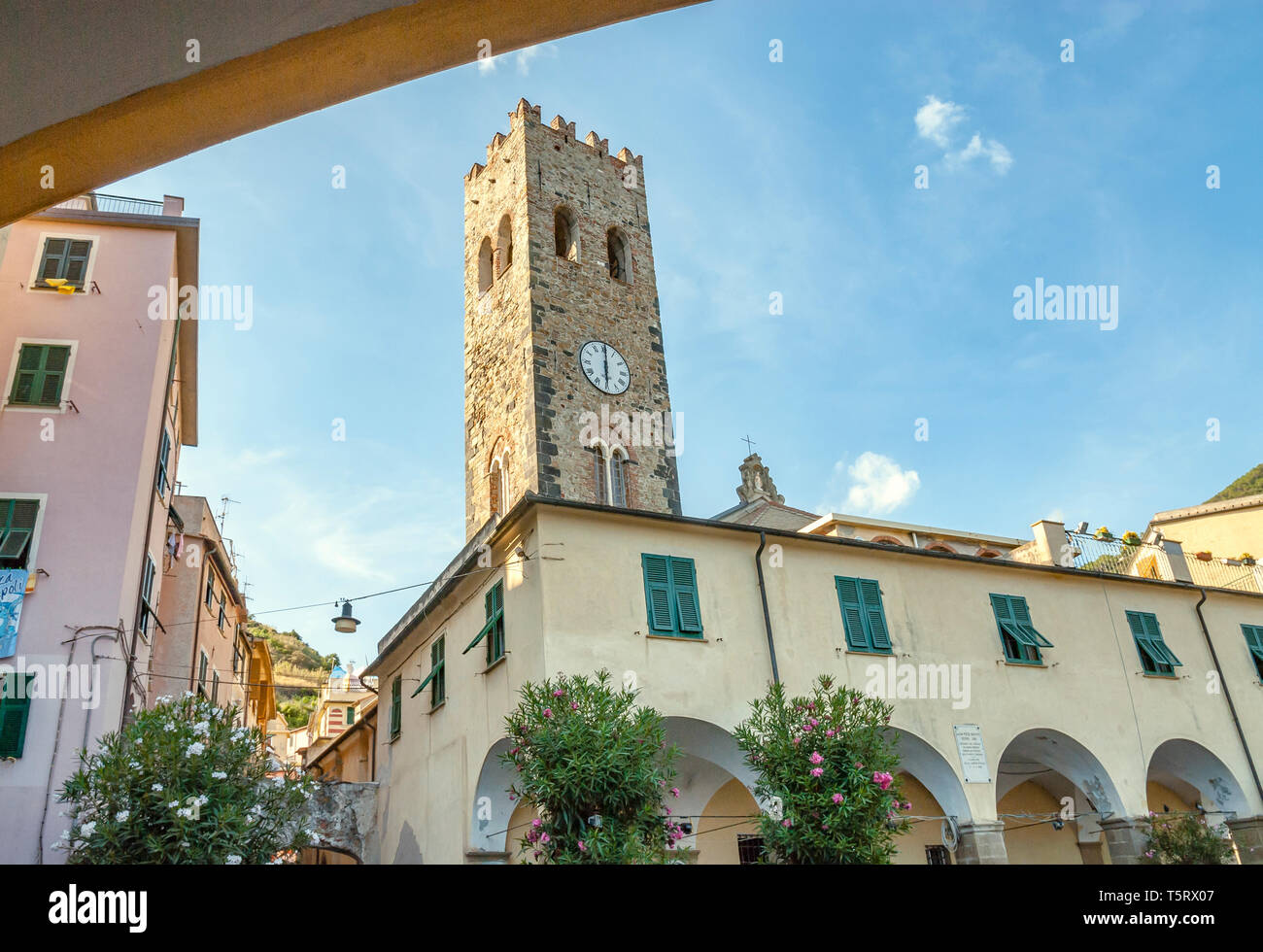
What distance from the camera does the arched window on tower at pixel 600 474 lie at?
24141mm

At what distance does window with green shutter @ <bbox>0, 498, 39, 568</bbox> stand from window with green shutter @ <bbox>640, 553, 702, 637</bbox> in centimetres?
892

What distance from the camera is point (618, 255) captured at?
96.3 feet

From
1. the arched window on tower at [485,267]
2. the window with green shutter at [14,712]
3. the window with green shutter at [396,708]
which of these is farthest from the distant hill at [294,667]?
the window with green shutter at [14,712]

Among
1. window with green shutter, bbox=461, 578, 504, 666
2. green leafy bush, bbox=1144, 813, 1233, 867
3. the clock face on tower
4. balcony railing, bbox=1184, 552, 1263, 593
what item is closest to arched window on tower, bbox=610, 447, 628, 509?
the clock face on tower

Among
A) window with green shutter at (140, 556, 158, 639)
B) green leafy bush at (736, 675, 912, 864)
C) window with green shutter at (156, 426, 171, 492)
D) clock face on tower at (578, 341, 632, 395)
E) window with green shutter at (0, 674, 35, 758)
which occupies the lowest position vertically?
green leafy bush at (736, 675, 912, 864)

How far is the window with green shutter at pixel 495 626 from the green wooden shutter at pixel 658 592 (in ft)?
7.06

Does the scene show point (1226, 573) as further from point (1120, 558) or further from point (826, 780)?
point (826, 780)

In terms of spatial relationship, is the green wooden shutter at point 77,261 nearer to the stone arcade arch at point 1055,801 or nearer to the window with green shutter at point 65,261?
the window with green shutter at point 65,261

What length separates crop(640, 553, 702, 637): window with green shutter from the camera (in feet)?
45.9

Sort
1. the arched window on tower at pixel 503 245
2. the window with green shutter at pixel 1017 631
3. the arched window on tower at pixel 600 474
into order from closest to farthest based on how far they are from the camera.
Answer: the window with green shutter at pixel 1017 631 → the arched window on tower at pixel 600 474 → the arched window on tower at pixel 503 245

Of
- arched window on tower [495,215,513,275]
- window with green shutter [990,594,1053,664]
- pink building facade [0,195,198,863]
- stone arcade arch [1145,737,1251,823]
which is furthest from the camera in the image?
arched window on tower [495,215,513,275]

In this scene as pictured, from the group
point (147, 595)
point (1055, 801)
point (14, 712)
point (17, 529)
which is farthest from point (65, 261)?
point (1055, 801)

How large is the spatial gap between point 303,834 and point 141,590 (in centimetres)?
590

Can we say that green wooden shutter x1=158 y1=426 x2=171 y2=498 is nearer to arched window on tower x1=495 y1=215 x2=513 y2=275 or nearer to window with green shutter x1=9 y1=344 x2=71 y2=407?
window with green shutter x1=9 y1=344 x2=71 y2=407
